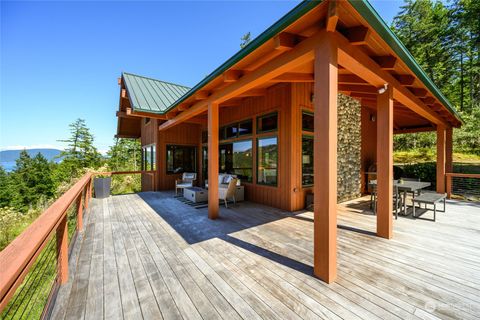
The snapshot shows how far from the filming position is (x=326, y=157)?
221 centimetres

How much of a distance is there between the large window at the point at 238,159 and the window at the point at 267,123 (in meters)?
0.64

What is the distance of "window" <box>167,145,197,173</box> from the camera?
350 inches

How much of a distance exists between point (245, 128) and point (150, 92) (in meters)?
5.45

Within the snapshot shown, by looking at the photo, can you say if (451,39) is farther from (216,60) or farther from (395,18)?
(216,60)

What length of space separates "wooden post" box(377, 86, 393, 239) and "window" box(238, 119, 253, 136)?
12.0 ft

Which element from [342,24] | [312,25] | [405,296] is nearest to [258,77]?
[312,25]

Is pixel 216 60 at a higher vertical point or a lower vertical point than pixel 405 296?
higher

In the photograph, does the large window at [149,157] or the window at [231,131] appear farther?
the large window at [149,157]

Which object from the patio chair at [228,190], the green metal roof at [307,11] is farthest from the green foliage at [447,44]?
the patio chair at [228,190]

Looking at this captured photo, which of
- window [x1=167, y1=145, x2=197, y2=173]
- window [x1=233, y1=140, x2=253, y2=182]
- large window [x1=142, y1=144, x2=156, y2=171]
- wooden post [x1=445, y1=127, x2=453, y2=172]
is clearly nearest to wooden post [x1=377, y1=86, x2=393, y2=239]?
window [x1=233, y1=140, x2=253, y2=182]

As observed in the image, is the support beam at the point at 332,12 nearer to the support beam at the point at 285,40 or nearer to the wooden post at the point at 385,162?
the support beam at the point at 285,40

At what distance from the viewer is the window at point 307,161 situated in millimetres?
5309

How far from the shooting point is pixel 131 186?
42.4 ft

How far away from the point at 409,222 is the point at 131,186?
14207 millimetres
